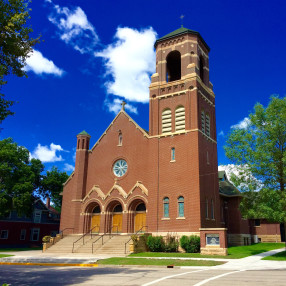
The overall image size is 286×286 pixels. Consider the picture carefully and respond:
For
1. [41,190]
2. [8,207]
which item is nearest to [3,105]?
[8,207]

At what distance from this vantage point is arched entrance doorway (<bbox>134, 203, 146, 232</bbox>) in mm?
29050

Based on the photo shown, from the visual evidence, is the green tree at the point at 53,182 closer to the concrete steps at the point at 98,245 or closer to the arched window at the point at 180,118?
the concrete steps at the point at 98,245

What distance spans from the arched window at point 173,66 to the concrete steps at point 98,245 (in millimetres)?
17563

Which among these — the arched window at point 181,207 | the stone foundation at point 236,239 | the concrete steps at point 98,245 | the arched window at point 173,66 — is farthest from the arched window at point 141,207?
the arched window at point 173,66

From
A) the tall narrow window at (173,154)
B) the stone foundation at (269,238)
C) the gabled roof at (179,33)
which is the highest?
the gabled roof at (179,33)

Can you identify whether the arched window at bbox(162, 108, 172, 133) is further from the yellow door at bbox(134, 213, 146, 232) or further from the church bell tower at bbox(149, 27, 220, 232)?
the yellow door at bbox(134, 213, 146, 232)

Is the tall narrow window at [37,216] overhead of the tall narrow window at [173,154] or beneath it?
beneath

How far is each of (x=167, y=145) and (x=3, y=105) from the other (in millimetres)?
17050

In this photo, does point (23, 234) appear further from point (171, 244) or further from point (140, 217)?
point (171, 244)

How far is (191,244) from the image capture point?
24.4 meters

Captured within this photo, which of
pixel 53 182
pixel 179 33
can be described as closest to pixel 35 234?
pixel 53 182

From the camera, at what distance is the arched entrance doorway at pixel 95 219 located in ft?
104

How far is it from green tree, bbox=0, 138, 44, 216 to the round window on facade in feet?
39.3

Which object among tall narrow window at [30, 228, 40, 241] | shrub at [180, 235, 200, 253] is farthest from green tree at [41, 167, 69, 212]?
shrub at [180, 235, 200, 253]
